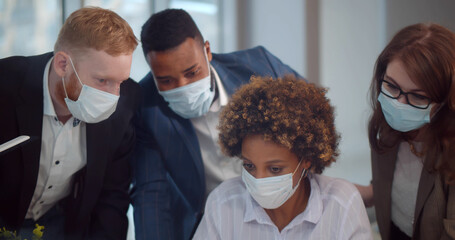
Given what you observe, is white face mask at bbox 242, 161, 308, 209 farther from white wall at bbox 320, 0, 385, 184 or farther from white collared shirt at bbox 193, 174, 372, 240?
white wall at bbox 320, 0, 385, 184

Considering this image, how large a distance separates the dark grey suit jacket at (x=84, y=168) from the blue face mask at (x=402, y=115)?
2.91ft

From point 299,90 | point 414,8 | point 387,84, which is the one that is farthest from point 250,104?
point 414,8

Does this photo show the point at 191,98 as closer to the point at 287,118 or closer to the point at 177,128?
the point at 177,128

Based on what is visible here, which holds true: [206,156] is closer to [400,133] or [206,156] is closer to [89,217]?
[89,217]

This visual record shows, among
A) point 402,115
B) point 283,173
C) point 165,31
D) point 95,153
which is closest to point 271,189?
point 283,173

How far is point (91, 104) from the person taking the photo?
4.25ft

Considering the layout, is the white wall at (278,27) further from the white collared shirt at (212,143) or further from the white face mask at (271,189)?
the white face mask at (271,189)

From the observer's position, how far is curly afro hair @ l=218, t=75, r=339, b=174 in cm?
138

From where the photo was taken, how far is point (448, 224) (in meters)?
1.40

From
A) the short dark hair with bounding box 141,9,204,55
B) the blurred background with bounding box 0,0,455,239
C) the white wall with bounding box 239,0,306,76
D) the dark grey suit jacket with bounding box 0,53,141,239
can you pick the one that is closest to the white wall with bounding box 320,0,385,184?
the blurred background with bounding box 0,0,455,239

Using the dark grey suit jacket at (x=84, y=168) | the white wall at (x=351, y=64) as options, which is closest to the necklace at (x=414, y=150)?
the white wall at (x=351, y=64)

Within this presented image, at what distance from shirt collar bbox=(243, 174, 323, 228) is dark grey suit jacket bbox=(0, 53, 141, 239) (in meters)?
0.49

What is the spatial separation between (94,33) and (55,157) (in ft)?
1.35

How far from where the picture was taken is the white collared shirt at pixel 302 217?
55.5 inches
